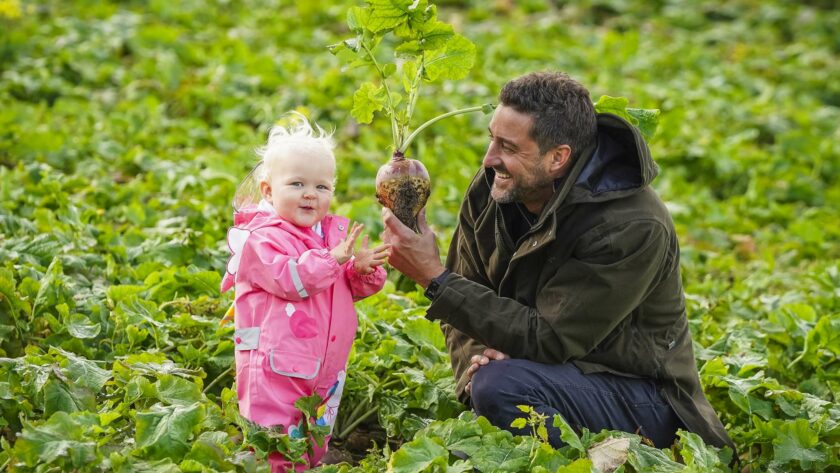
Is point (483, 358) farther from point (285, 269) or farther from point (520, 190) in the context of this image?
point (285, 269)

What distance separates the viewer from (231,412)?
10.9ft

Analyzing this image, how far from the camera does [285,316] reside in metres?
3.28

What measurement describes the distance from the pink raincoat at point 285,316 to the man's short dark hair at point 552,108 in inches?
27.7

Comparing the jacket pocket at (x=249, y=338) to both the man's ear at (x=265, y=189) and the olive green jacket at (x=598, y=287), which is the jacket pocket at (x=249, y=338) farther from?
the olive green jacket at (x=598, y=287)

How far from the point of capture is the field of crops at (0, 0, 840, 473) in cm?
332

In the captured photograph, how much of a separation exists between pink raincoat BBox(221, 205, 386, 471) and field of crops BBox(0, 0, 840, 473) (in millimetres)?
129

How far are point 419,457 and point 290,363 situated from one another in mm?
491

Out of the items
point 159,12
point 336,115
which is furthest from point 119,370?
point 159,12

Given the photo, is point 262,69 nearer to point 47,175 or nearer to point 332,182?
point 47,175

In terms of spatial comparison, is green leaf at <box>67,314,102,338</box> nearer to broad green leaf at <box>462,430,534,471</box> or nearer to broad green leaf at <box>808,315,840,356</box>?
broad green leaf at <box>462,430,534,471</box>

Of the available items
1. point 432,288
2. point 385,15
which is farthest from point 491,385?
point 385,15

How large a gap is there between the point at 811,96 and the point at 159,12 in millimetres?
6126

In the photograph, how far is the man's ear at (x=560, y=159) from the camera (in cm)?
347

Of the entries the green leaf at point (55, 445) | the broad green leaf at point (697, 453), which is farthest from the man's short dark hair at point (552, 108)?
the green leaf at point (55, 445)
